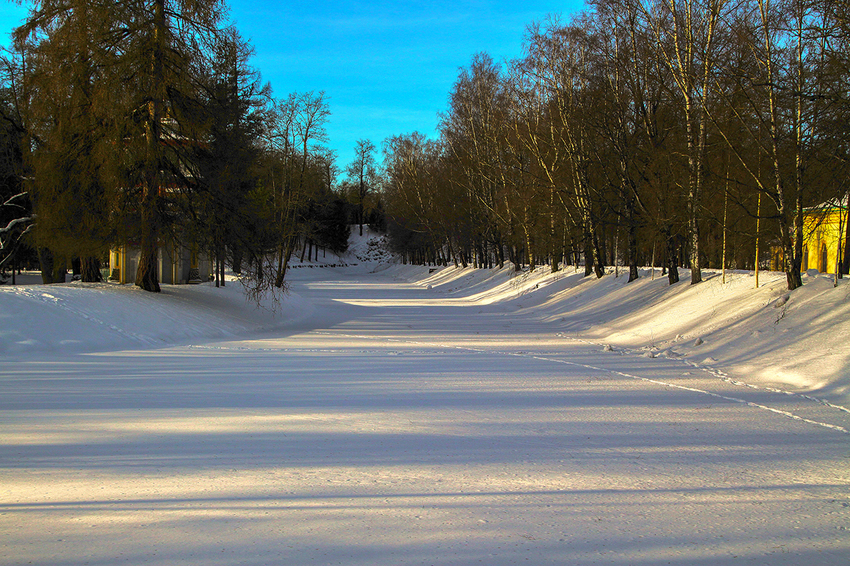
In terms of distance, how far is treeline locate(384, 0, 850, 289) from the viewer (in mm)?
13820

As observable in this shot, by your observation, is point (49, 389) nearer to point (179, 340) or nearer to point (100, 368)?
point (100, 368)

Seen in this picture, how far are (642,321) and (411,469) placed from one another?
14834mm

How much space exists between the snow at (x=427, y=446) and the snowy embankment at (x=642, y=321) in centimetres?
9

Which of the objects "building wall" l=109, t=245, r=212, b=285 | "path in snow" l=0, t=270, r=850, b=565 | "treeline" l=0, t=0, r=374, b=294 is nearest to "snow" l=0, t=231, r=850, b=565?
"path in snow" l=0, t=270, r=850, b=565

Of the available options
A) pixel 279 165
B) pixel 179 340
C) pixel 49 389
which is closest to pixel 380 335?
pixel 179 340

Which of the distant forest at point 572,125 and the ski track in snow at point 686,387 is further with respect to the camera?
the distant forest at point 572,125

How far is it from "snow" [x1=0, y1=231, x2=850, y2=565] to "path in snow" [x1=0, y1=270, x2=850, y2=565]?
26mm

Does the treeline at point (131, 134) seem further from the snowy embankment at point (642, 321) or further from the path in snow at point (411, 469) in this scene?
the path in snow at point (411, 469)

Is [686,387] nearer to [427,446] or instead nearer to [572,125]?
[427,446]

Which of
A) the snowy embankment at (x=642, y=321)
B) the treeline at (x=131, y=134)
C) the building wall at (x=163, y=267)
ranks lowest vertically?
the snowy embankment at (x=642, y=321)

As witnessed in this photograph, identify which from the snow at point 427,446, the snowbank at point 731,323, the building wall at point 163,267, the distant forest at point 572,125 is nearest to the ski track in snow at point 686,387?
the snow at point 427,446

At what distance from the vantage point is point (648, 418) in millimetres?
7672

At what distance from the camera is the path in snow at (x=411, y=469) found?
3.96m

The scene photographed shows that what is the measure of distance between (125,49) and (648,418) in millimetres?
17477
